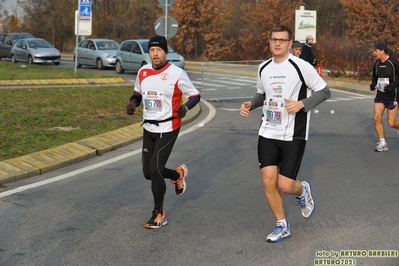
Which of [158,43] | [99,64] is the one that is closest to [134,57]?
[99,64]

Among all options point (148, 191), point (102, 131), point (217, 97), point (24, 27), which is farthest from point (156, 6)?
point (148, 191)

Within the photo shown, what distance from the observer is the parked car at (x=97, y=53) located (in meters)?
32.4

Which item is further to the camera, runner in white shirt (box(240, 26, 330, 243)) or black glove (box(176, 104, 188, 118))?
black glove (box(176, 104, 188, 118))

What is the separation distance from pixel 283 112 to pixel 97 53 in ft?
90.5

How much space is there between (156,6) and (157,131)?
4500 centimetres

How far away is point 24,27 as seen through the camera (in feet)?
201

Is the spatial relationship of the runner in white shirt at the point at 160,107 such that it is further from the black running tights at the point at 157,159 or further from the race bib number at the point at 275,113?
the race bib number at the point at 275,113

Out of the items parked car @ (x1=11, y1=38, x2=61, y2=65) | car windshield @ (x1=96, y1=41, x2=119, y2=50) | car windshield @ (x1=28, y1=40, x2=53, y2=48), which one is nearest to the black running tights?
car windshield @ (x1=96, y1=41, x2=119, y2=50)

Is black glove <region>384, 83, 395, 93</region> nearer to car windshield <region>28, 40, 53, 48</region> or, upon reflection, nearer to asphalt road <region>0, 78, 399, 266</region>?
asphalt road <region>0, 78, 399, 266</region>

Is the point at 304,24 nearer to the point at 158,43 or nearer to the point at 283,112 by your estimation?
the point at 158,43

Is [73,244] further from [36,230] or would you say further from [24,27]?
[24,27]

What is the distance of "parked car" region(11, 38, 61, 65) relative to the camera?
34969mm

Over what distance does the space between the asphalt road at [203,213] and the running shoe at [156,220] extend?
0.07 meters

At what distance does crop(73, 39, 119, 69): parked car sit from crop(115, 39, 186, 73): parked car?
6.51 feet
